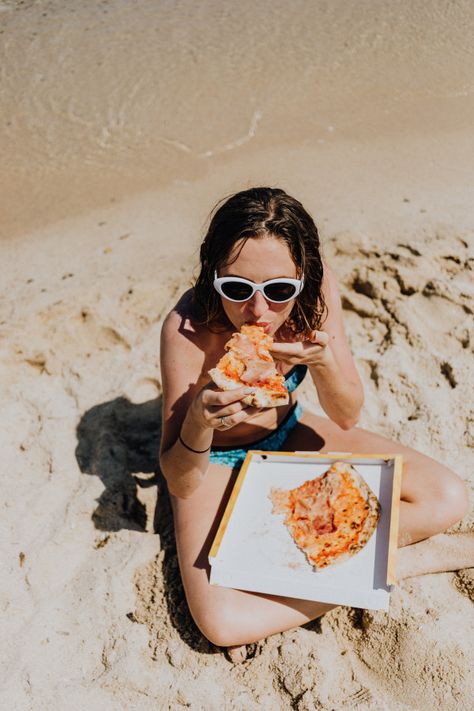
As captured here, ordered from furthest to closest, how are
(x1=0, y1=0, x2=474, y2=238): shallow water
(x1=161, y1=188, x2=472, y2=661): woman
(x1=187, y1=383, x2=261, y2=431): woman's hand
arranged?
(x1=0, y1=0, x2=474, y2=238): shallow water, (x1=161, y1=188, x2=472, y2=661): woman, (x1=187, y1=383, x2=261, y2=431): woman's hand

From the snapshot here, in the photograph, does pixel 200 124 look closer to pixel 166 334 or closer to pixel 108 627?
pixel 166 334

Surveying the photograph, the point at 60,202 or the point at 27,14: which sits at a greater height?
the point at 27,14

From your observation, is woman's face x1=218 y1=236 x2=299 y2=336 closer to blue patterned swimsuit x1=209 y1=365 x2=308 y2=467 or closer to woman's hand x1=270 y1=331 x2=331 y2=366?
woman's hand x1=270 y1=331 x2=331 y2=366

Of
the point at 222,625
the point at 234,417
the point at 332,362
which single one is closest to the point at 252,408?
the point at 234,417

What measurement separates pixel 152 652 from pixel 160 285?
2.76 metres

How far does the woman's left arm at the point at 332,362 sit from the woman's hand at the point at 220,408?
12.3 inches

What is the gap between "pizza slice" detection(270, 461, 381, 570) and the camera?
8.52 ft

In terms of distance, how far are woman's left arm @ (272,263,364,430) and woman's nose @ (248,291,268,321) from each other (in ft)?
0.51

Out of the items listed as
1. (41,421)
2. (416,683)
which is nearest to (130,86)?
(41,421)

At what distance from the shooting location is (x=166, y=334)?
9.47ft

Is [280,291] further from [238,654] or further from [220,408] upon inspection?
[238,654]

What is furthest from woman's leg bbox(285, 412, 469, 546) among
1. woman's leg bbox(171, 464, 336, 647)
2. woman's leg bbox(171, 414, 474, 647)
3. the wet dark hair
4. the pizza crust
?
the pizza crust

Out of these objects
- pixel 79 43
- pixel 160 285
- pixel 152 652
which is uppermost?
pixel 79 43

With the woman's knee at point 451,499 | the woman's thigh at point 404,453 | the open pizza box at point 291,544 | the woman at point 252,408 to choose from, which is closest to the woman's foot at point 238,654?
the woman at point 252,408
